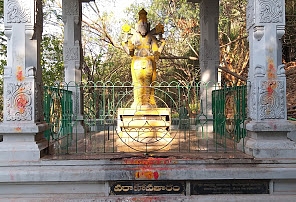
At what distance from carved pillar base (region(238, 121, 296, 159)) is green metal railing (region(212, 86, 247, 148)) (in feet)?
1.77

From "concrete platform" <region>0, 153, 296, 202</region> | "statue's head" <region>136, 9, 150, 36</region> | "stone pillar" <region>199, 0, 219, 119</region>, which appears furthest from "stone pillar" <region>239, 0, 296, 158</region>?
"stone pillar" <region>199, 0, 219, 119</region>

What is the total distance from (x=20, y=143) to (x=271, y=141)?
3.66 m

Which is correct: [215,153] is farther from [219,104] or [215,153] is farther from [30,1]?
[30,1]

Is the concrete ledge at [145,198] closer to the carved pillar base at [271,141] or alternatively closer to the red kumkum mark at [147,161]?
the red kumkum mark at [147,161]

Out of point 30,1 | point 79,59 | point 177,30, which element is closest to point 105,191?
point 30,1

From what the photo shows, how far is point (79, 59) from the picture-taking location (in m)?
9.74

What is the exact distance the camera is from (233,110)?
22.2 ft

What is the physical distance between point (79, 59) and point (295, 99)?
8.03m

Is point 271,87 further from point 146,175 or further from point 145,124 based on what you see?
point 145,124

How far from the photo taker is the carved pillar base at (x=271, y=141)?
17.2 feet

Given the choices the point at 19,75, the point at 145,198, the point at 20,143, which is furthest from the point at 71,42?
the point at 145,198

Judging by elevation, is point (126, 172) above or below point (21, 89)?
below

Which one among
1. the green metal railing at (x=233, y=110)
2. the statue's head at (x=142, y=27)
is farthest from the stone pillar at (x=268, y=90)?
the statue's head at (x=142, y=27)

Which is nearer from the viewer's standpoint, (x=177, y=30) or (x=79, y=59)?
(x=79, y=59)
